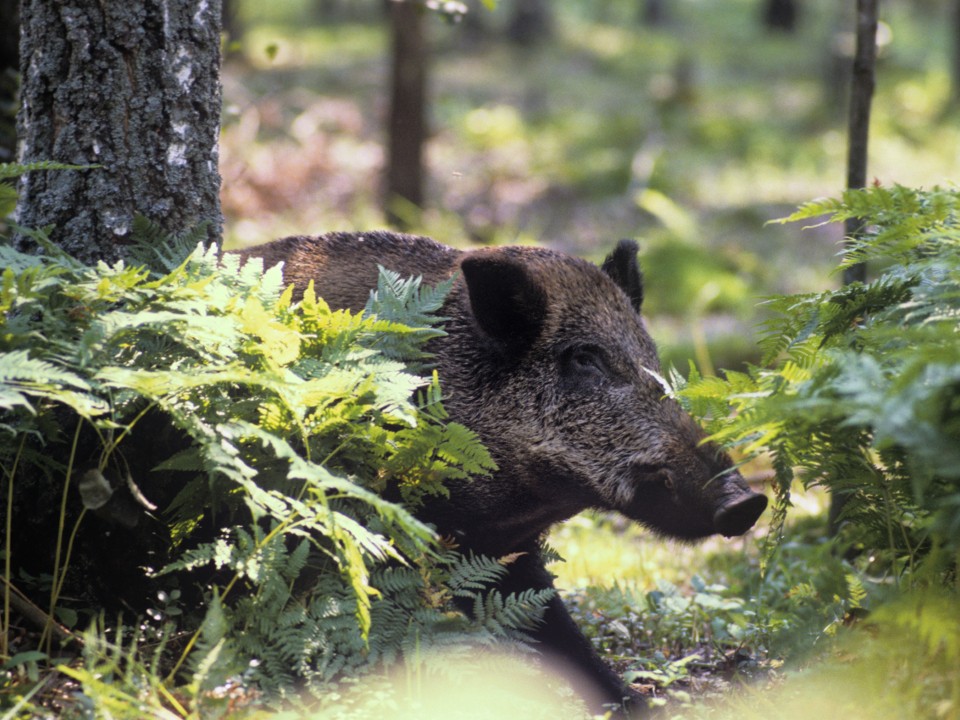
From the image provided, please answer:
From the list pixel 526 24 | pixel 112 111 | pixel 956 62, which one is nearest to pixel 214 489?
pixel 112 111

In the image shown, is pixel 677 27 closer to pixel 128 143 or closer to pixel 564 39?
pixel 564 39

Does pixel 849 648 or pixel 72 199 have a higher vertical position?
pixel 72 199

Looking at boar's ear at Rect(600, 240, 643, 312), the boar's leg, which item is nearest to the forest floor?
the boar's leg

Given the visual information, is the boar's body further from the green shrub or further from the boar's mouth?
the green shrub

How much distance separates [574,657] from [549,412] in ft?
3.22

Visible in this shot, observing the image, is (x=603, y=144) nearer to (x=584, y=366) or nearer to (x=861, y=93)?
→ (x=861, y=93)

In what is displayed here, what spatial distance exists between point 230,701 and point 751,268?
32.5ft

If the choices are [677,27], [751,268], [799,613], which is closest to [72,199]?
[799,613]

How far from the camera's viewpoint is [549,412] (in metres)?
4.41

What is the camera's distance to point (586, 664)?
4070 millimetres

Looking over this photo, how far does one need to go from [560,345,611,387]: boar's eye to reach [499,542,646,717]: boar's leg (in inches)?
29.7

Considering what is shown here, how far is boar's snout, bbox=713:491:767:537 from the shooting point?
3875mm

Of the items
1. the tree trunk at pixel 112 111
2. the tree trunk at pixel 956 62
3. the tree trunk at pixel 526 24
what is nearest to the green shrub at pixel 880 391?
the tree trunk at pixel 112 111

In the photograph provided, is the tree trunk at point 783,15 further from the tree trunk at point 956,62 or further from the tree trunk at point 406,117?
the tree trunk at point 406,117
